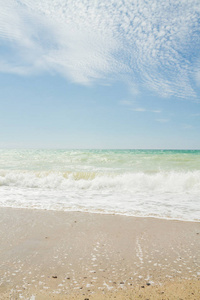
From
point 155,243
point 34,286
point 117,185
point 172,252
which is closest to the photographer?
point 34,286

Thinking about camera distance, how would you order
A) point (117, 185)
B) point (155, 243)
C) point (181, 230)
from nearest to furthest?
point (155, 243), point (181, 230), point (117, 185)

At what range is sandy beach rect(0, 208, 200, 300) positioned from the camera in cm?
226

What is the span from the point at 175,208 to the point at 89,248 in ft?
11.6

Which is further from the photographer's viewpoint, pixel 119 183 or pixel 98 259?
pixel 119 183

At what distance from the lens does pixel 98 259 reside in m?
2.92

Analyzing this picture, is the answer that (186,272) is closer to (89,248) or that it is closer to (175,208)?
(89,248)

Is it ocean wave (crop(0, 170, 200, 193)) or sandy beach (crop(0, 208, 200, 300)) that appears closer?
sandy beach (crop(0, 208, 200, 300))

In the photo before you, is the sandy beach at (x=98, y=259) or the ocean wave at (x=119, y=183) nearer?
the sandy beach at (x=98, y=259)

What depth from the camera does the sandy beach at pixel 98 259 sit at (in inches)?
89.0

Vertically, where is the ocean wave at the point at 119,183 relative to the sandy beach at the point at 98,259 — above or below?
below

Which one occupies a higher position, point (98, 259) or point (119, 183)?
point (98, 259)

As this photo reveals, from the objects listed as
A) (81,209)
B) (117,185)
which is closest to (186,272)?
(81,209)

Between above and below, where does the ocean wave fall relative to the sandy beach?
below

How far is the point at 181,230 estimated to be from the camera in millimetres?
4238
